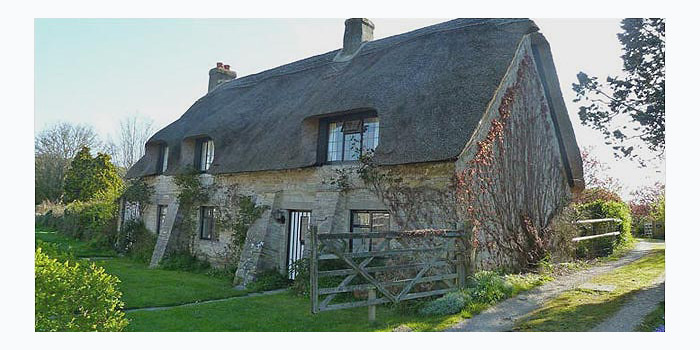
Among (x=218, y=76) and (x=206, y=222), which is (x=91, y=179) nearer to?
(x=218, y=76)

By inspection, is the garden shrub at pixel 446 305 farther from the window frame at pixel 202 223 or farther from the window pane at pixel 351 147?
the window frame at pixel 202 223

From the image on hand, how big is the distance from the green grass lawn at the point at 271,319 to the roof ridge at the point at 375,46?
265 inches

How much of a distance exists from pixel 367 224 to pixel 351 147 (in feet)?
5.61

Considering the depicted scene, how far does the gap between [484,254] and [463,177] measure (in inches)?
66.3

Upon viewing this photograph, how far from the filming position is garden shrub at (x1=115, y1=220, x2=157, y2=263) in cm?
1532

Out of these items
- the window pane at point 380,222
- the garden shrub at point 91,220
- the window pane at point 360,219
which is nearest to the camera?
the window pane at point 380,222

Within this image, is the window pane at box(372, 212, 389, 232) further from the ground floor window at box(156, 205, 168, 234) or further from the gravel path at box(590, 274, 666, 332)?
the ground floor window at box(156, 205, 168, 234)

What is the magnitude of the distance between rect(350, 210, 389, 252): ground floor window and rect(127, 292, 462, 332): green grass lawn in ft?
5.60

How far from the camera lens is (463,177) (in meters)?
8.62

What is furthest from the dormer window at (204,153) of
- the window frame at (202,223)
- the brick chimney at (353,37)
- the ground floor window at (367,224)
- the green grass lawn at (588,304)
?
the green grass lawn at (588,304)

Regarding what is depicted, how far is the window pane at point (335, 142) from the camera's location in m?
10.5

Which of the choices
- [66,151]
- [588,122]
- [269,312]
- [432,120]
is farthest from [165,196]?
[588,122]

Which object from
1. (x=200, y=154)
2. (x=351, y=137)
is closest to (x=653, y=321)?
(x=351, y=137)

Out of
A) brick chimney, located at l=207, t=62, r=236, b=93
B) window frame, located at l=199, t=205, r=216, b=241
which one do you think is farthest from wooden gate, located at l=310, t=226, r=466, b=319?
brick chimney, located at l=207, t=62, r=236, b=93
